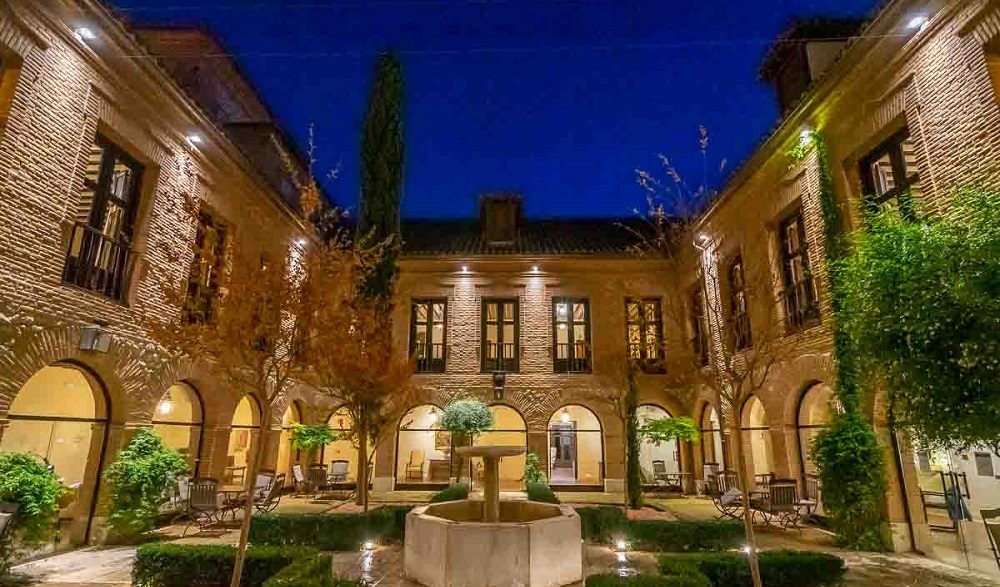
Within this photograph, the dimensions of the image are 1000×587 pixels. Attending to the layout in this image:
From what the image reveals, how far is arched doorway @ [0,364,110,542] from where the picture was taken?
794cm

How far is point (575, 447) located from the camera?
58.3 ft

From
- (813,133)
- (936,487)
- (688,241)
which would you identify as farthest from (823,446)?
(688,241)

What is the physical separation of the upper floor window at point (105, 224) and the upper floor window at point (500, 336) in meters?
10.9

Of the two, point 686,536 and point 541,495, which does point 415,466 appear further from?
point 686,536

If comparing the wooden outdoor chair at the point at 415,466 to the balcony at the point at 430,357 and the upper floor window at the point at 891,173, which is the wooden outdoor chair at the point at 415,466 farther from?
the upper floor window at the point at 891,173

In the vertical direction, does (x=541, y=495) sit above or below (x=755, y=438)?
below

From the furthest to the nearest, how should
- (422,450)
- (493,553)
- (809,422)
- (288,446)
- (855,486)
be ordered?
(422,450) → (288,446) → (809,422) → (855,486) → (493,553)

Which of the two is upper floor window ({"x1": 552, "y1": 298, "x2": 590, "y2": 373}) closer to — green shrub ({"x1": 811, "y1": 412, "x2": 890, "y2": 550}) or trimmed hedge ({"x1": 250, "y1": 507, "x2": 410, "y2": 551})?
green shrub ({"x1": 811, "y1": 412, "x2": 890, "y2": 550})

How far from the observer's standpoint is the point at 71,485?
828 cm

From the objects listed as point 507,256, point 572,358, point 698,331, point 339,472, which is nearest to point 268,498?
point 339,472

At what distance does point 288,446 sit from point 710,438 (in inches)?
503

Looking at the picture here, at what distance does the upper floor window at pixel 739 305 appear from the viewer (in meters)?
12.6

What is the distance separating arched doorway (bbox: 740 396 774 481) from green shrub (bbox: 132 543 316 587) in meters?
11.3

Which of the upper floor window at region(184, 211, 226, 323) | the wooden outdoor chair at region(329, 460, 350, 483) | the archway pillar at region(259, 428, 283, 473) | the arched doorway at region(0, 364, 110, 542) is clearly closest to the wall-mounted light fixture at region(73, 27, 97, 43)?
the upper floor window at region(184, 211, 226, 323)
